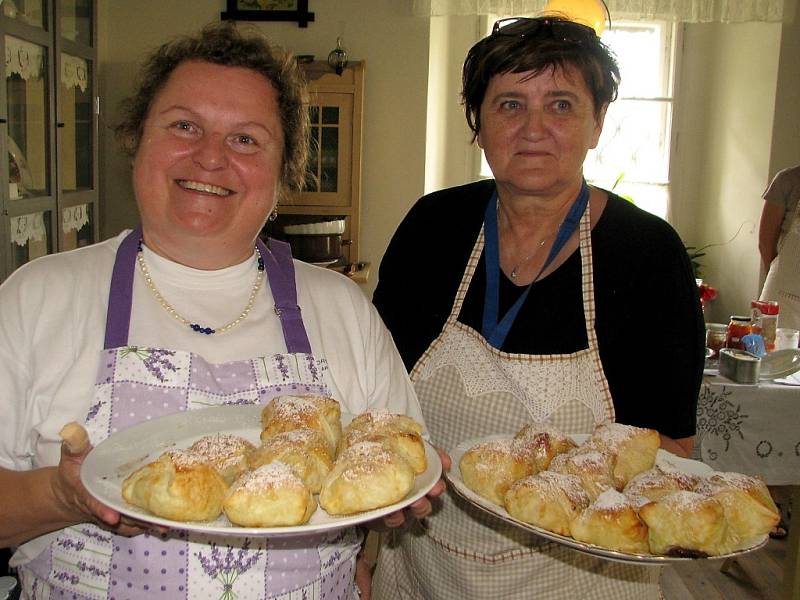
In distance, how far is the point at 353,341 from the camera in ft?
4.47

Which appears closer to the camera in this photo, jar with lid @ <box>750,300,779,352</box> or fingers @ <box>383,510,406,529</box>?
fingers @ <box>383,510,406,529</box>

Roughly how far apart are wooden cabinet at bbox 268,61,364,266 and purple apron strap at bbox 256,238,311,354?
275 cm

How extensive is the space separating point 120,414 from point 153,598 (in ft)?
0.90

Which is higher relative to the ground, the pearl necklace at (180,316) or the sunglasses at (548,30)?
the sunglasses at (548,30)

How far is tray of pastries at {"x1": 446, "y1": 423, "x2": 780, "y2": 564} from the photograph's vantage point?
0.99 meters

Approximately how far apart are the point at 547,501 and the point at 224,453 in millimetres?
462

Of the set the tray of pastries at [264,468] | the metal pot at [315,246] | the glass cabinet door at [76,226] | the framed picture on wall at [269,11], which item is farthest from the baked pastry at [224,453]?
the framed picture on wall at [269,11]

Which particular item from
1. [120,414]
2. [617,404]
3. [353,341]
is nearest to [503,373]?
[617,404]

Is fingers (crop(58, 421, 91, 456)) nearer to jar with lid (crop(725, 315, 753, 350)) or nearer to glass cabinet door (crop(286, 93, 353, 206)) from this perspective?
jar with lid (crop(725, 315, 753, 350))

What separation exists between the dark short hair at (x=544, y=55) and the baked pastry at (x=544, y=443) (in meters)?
0.74

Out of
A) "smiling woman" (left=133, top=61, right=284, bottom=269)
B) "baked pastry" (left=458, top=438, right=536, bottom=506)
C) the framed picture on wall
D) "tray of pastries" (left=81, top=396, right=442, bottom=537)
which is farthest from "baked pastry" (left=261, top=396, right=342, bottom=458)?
the framed picture on wall

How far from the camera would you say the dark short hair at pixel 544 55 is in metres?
1.53

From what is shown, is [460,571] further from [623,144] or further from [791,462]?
[623,144]

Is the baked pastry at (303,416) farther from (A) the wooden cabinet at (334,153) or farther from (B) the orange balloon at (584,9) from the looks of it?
(A) the wooden cabinet at (334,153)
